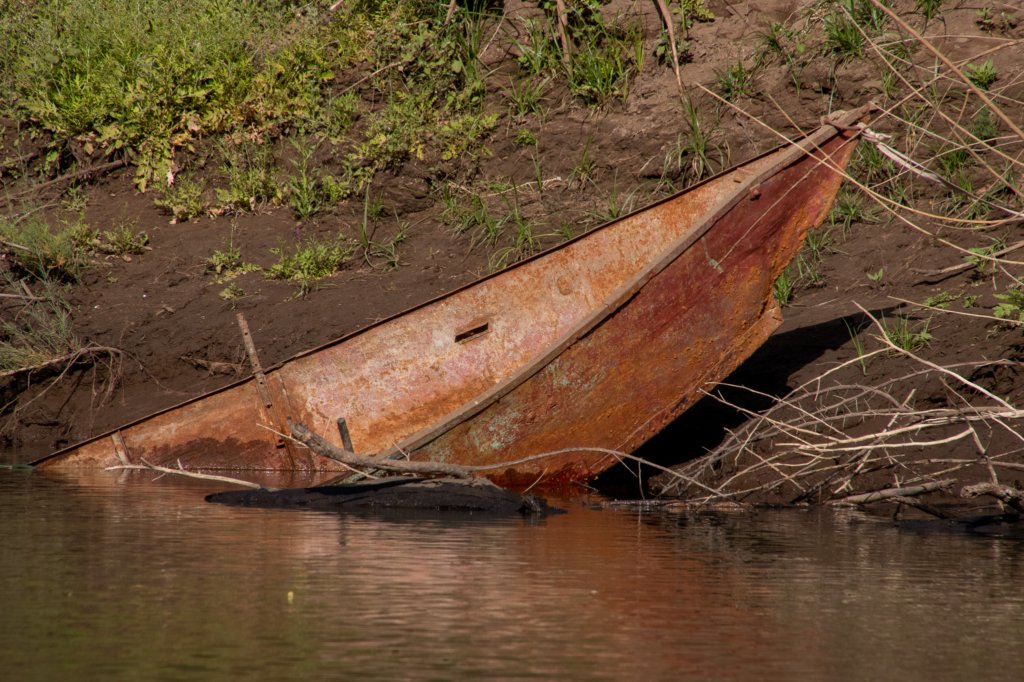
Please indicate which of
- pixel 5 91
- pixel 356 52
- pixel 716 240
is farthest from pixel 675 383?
pixel 5 91

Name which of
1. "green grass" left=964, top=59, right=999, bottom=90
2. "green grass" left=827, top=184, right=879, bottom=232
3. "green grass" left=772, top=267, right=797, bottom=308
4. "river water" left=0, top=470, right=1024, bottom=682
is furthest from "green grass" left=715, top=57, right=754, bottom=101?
"river water" left=0, top=470, right=1024, bottom=682

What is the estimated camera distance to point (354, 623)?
339 centimetres

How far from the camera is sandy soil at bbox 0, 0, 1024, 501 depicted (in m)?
7.27

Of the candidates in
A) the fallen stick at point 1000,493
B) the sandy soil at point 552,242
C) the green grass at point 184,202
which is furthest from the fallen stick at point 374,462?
the green grass at point 184,202

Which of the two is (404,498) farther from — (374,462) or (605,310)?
(605,310)

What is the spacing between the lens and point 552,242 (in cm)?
926

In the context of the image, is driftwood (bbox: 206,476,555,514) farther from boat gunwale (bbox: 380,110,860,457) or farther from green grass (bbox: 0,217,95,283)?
green grass (bbox: 0,217,95,283)

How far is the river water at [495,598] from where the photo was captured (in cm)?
303

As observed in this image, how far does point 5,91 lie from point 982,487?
377 inches

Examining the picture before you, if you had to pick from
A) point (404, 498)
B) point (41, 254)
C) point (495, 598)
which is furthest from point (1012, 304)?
point (41, 254)

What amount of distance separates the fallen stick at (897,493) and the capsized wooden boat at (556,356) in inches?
40.7

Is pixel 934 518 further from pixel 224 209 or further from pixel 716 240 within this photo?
pixel 224 209

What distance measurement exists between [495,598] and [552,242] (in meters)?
5.78

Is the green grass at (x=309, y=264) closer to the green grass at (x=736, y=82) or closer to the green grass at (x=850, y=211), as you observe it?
the green grass at (x=736, y=82)
